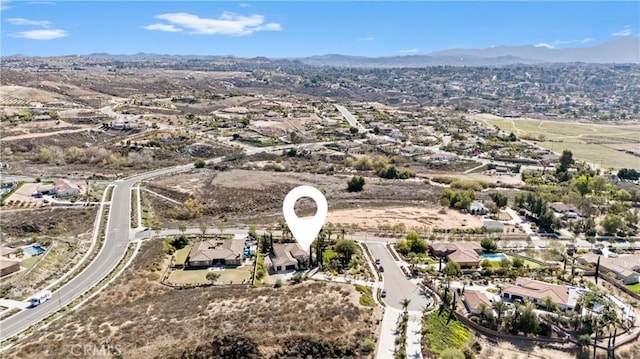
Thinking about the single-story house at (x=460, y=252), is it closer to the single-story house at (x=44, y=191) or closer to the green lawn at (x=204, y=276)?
the green lawn at (x=204, y=276)

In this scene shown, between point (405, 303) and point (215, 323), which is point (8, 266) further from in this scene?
point (405, 303)

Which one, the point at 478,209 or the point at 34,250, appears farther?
the point at 478,209

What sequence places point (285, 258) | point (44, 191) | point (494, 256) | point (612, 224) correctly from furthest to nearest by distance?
point (44, 191), point (612, 224), point (494, 256), point (285, 258)

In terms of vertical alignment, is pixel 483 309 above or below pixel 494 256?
above

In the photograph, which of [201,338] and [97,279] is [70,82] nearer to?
[97,279]

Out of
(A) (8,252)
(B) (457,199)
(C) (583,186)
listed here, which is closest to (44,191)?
(A) (8,252)

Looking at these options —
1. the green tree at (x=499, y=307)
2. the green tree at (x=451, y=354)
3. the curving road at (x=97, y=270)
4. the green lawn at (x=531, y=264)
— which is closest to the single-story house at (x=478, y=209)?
the green lawn at (x=531, y=264)

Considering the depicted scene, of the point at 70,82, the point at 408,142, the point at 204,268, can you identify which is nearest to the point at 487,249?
the point at 204,268
